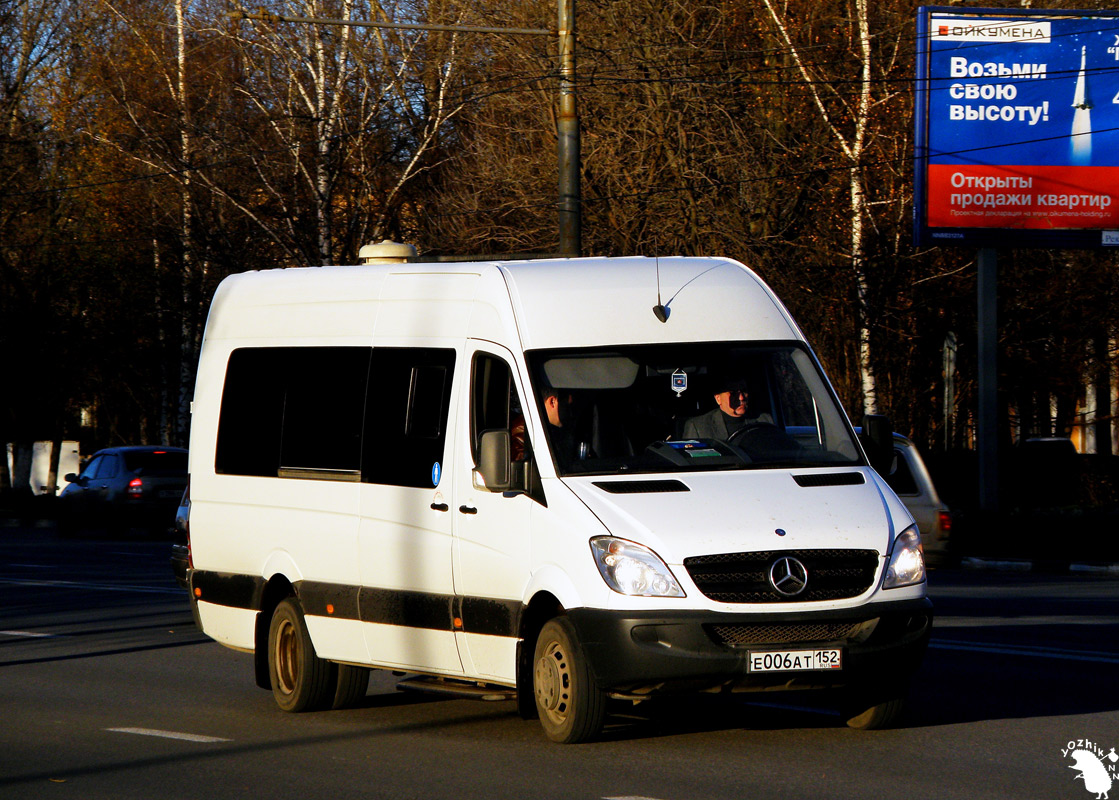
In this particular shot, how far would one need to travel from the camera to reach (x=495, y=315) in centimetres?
886

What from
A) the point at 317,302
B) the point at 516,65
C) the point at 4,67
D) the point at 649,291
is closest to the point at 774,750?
the point at 649,291

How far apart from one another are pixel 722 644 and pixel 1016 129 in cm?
1946

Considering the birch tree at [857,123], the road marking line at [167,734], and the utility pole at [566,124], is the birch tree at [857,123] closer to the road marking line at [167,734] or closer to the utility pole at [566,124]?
the utility pole at [566,124]

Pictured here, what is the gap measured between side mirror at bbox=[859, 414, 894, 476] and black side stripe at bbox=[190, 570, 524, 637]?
6.82 ft

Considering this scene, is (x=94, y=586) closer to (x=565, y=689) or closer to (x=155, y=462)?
(x=155, y=462)

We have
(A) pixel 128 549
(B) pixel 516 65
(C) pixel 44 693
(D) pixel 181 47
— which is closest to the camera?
(C) pixel 44 693

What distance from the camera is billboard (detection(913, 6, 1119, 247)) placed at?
25.6 m

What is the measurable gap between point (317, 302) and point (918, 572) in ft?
12.8

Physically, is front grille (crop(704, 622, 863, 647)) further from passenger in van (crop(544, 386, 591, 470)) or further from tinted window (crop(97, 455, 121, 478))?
tinted window (crop(97, 455, 121, 478))

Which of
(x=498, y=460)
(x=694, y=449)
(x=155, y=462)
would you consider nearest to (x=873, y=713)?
(x=694, y=449)

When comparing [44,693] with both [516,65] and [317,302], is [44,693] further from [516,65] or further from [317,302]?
[516,65]

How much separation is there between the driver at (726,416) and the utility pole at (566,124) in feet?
31.5

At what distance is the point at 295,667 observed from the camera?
32.6 feet

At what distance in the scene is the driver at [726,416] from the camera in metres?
8.55
